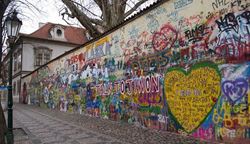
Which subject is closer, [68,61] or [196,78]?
[196,78]

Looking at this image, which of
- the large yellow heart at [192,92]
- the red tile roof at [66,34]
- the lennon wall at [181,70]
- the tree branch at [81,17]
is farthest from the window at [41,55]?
the large yellow heart at [192,92]

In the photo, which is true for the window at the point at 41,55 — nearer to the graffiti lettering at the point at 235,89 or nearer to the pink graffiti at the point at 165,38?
the pink graffiti at the point at 165,38

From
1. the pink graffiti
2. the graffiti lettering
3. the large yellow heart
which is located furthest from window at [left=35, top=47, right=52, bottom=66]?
the graffiti lettering

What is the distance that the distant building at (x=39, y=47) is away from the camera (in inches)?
1401

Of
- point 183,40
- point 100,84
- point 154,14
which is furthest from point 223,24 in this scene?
point 100,84

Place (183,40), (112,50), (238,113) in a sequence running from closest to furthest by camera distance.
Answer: (238,113), (183,40), (112,50)

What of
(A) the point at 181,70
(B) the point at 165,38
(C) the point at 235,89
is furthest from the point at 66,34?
(C) the point at 235,89

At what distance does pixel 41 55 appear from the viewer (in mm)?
37062

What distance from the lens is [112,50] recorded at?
10.7 metres

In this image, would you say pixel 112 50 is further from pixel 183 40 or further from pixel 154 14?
pixel 183 40

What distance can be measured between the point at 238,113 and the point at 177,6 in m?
3.20

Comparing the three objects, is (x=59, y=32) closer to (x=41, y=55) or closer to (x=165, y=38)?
(x=41, y=55)

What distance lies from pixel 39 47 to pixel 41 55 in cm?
111

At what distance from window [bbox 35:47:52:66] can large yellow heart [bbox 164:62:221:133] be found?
104 feet
